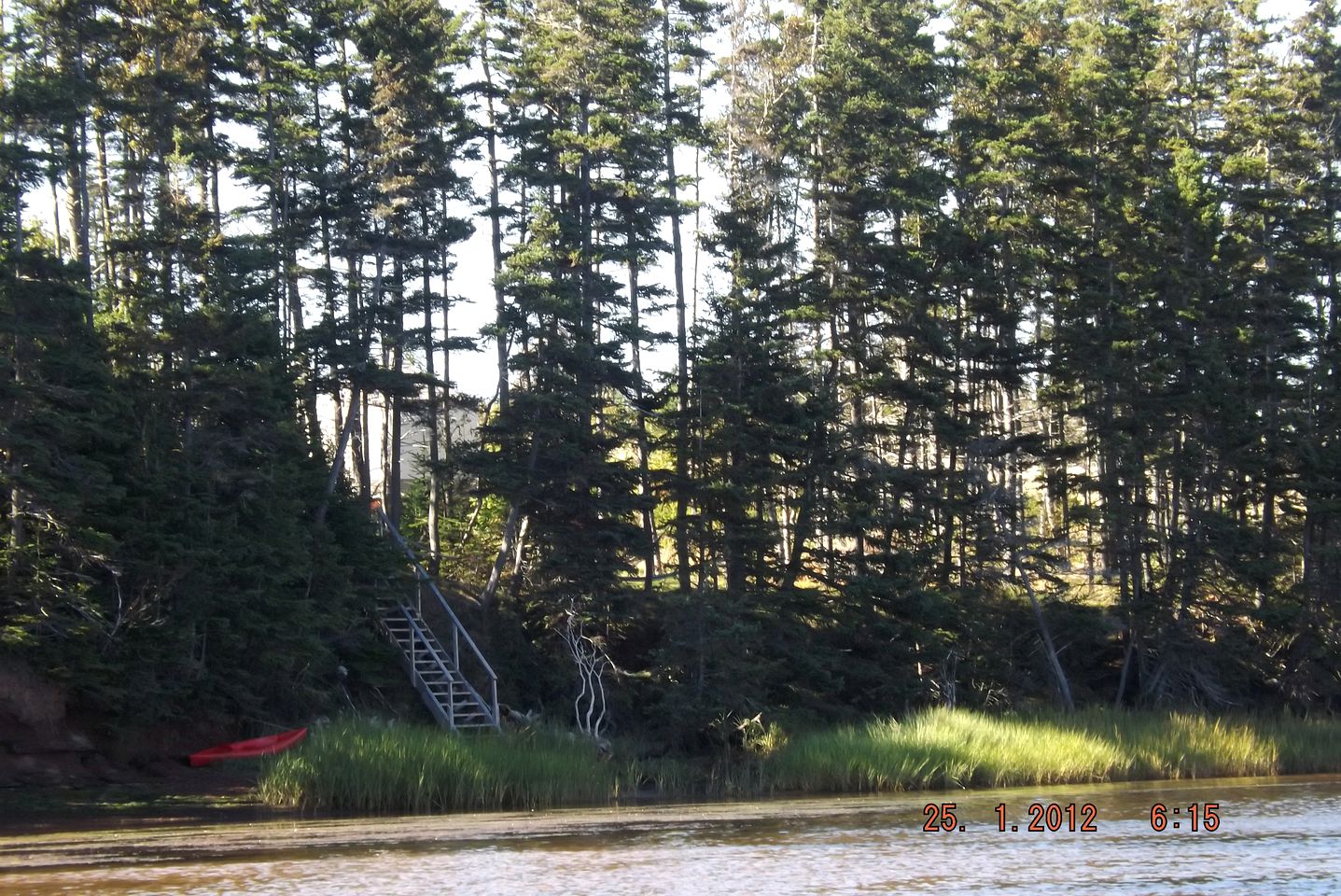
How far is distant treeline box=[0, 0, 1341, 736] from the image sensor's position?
23578 mm

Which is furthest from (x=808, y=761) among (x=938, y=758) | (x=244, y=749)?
(x=244, y=749)

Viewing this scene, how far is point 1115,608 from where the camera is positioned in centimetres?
3008

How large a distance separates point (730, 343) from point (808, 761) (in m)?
9.76

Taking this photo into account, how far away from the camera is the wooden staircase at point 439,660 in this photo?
22984mm

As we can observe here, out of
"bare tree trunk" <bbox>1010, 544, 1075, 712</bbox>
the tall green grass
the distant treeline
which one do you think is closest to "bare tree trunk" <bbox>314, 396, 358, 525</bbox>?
the distant treeline

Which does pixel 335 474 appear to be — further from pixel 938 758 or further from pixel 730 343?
pixel 938 758

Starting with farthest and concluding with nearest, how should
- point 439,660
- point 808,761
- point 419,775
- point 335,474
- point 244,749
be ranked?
1. point 335,474
2. point 439,660
3. point 808,761
4. point 244,749
5. point 419,775

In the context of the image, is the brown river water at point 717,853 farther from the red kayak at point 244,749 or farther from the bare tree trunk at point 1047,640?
the bare tree trunk at point 1047,640

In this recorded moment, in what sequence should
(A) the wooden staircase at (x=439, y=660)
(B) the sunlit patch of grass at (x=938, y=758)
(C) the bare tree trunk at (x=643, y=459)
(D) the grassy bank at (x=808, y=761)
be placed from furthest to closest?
→ (C) the bare tree trunk at (x=643, y=459)
(A) the wooden staircase at (x=439, y=660)
(B) the sunlit patch of grass at (x=938, y=758)
(D) the grassy bank at (x=808, y=761)

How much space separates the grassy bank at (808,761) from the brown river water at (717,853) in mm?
1091

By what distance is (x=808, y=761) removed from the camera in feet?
69.6

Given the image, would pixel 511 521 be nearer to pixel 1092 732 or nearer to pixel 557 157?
pixel 557 157

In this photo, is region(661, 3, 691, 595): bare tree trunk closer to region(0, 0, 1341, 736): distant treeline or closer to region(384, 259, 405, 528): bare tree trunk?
region(0, 0, 1341, 736): distant treeline

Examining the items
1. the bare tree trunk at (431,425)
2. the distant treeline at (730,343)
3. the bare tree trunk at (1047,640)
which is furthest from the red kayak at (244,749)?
the bare tree trunk at (1047,640)
